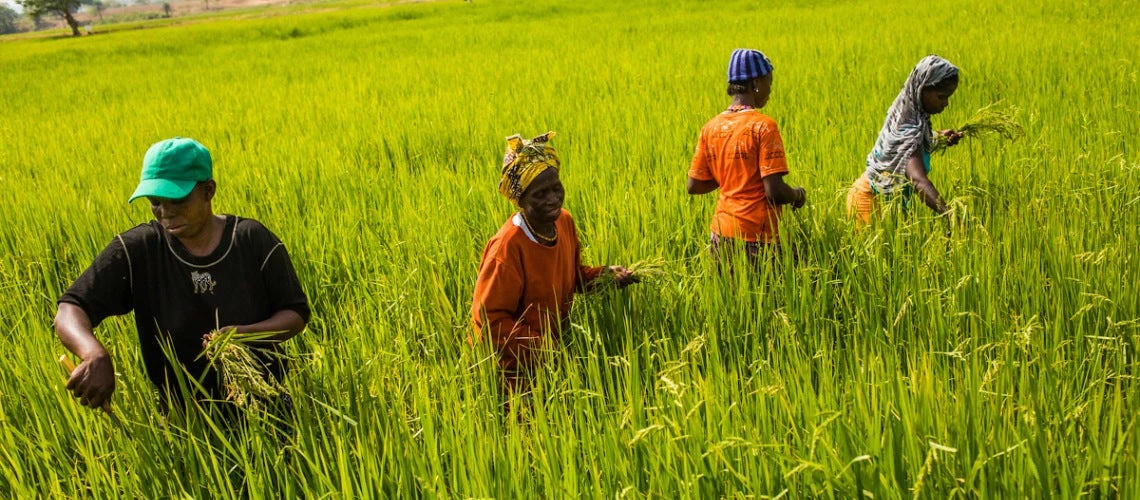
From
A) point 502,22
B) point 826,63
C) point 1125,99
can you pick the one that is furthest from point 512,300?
point 502,22

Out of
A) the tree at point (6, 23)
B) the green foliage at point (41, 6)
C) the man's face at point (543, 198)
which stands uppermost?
the tree at point (6, 23)

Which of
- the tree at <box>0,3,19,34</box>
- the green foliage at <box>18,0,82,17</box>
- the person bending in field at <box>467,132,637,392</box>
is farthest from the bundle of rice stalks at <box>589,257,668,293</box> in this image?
the tree at <box>0,3,19,34</box>

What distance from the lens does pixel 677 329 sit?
7.72 feet

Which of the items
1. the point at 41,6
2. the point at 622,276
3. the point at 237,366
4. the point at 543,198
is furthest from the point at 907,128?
the point at 41,6

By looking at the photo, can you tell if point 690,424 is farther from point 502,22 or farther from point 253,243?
point 502,22

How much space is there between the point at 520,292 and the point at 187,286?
2.71ft

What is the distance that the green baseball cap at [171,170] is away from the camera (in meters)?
1.70

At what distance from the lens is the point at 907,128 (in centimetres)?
293

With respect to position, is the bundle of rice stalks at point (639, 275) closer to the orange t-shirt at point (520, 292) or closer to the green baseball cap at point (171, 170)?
the orange t-shirt at point (520, 292)

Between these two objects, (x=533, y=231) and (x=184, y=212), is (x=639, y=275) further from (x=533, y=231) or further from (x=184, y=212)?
(x=184, y=212)

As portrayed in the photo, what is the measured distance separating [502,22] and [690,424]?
651 inches

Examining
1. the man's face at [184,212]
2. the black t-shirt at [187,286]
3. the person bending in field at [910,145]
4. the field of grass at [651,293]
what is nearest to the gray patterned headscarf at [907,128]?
the person bending in field at [910,145]

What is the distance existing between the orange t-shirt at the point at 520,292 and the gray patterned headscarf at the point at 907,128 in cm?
142

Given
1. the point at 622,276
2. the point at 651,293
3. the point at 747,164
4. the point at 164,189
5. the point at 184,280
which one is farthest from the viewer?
the point at 747,164
